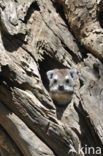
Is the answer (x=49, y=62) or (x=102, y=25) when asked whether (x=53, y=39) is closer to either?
(x=49, y=62)

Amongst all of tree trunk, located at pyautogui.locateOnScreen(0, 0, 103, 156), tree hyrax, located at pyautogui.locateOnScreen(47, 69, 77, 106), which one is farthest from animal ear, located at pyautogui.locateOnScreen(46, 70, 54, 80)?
tree trunk, located at pyautogui.locateOnScreen(0, 0, 103, 156)

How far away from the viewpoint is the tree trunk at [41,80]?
479cm

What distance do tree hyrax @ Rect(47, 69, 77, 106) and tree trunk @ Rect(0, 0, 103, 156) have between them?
104mm

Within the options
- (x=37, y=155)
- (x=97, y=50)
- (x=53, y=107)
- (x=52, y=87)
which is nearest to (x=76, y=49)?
(x=97, y=50)

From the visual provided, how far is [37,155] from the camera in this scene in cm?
475

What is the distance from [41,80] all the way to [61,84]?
37 centimetres

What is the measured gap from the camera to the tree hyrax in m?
5.24

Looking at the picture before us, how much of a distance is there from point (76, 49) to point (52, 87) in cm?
73

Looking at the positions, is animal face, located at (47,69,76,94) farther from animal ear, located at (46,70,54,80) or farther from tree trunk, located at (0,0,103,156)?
tree trunk, located at (0,0,103,156)

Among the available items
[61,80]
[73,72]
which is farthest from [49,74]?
[73,72]

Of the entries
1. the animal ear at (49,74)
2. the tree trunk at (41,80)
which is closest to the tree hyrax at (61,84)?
the animal ear at (49,74)

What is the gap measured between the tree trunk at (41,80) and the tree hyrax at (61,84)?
0.34ft

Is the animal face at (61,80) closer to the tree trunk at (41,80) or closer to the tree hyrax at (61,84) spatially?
the tree hyrax at (61,84)

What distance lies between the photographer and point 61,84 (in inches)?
211
